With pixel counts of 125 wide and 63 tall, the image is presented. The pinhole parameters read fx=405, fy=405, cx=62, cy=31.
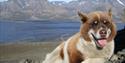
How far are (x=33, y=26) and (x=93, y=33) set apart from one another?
0.62 metres

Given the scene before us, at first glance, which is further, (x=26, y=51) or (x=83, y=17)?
(x=26, y=51)

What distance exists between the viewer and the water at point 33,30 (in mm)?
4035

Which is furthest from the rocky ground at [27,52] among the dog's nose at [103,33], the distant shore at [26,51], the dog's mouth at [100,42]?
the dog's nose at [103,33]

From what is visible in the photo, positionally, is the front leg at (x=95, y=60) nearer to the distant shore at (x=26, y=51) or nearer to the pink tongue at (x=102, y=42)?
the pink tongue at (x=102, y=42)

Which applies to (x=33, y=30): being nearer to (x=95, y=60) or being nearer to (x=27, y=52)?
(x=27, y=52)

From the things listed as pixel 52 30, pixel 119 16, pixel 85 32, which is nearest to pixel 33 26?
pixel 52 30

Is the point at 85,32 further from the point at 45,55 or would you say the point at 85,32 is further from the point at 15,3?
the point at 15,3

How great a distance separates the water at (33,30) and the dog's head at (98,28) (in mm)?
163

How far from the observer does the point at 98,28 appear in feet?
12.5

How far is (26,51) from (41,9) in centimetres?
45

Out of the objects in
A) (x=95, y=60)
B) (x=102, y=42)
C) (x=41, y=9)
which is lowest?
(x=95, y=60)

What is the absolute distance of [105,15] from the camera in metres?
3.92

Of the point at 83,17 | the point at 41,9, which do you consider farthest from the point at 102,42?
the point at 41,9

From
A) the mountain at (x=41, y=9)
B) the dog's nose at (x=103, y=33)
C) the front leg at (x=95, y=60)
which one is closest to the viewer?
the dog's nose at (x=103, y=33)
